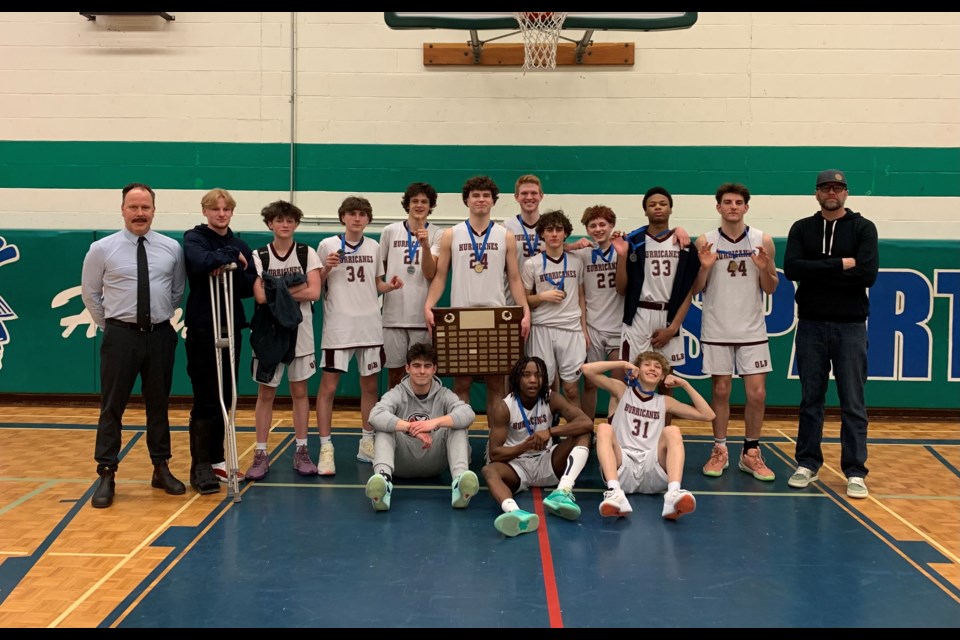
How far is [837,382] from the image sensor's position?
613 cm

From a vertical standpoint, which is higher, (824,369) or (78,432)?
(824,369)

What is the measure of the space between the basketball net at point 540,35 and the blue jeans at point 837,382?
3969mm

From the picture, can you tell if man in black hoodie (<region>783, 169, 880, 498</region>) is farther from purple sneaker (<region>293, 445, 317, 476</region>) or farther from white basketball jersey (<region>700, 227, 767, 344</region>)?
purple sneaker (<region>293, 445, 317, 476</region>)

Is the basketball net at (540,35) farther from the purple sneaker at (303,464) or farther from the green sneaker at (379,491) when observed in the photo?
the green sneaker at (379,491)

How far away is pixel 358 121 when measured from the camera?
9648 millimetres

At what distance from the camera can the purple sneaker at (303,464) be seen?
647 centimetres

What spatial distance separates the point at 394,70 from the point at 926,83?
20.7 feet

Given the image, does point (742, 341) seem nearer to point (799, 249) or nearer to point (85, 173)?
point (799, 249)

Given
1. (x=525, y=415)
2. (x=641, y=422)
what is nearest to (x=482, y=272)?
(x=525, y=415)

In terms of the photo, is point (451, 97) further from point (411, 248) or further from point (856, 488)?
point (856, 488)

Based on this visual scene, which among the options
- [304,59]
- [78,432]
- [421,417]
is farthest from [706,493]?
[304,59]

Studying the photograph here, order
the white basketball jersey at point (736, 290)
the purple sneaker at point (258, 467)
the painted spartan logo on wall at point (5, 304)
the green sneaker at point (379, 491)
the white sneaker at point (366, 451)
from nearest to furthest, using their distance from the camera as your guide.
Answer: the green sneaker at point (379, 491) → the purple sneaker at point (258, 467) → the white basketball jersey at point (736, 290) → the white sneaker at point (366, 451) → the painted spartan logo on wall at point (5, 304)

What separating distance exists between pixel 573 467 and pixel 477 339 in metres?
1.24

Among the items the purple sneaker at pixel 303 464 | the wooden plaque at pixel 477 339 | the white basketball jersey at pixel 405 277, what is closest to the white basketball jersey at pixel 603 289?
the wooden plaque at pixel 477 339
